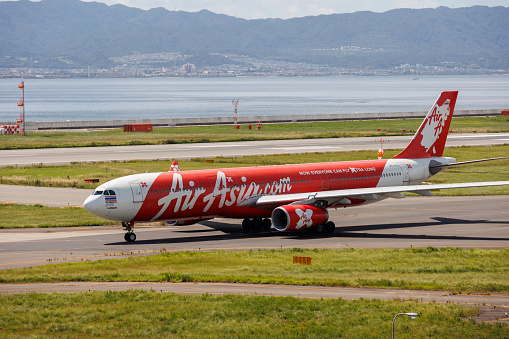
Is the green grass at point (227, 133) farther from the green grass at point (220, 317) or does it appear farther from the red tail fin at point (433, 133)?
the green grass at point (220, 317)

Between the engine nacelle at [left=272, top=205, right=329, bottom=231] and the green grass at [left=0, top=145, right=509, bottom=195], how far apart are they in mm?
25319

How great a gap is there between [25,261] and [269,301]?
57.3 feet

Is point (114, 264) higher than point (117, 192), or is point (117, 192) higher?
point (117, 192)

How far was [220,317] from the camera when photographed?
26.6 m

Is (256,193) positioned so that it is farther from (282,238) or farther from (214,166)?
Answer: (214,166)

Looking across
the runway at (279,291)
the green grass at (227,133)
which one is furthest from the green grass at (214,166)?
the runway at (279,291)

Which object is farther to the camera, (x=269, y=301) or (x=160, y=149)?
(x=160, y=149)

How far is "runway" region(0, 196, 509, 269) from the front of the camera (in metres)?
42.5

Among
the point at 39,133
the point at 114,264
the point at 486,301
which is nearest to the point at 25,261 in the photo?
the point at 114,264

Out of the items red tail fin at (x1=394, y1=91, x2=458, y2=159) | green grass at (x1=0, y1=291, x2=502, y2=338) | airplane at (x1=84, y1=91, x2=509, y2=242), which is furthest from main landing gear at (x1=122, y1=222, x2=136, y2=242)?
red tail fin at (x1=394, y1=91, x2=458, y2=159)

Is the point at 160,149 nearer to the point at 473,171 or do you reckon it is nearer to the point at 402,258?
the point at 473,171

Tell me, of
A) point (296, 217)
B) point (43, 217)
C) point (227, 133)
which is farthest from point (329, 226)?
point (227, 133)

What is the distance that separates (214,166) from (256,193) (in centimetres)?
3400

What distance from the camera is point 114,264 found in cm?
3762
